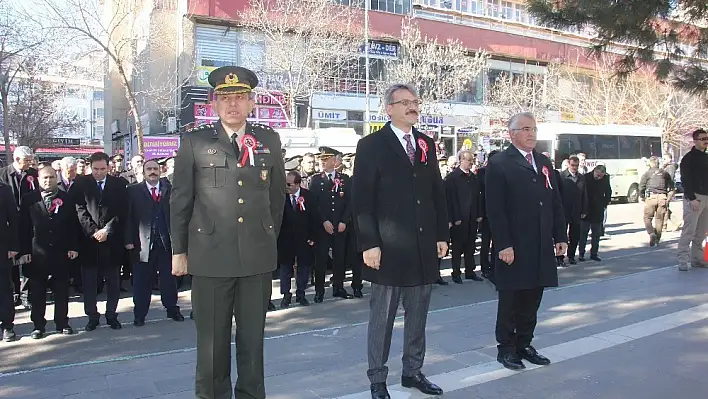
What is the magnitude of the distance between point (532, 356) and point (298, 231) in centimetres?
413

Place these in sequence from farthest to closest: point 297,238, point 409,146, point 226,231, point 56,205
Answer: point 297,238
point 56,205
point 409,146
point 226,231

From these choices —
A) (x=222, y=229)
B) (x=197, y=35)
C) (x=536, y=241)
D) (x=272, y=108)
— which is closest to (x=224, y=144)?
(x=222, y=229)

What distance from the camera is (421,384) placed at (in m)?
4.47

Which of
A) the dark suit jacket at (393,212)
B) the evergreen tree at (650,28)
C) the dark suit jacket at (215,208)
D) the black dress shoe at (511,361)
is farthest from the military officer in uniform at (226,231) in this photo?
the evergreen tree at (650,28)

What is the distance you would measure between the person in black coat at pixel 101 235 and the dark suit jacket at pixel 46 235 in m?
0.15

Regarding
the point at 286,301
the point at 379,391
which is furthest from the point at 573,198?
the point at 379,391

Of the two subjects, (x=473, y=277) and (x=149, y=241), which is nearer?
(x=149, y=241)

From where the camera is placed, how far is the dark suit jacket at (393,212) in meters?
4.29

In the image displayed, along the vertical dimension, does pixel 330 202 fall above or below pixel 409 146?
below

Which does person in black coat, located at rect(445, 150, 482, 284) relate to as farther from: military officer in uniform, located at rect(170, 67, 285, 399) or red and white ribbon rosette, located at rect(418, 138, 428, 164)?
military officer in uniform, located at rect(170, 67, 285, 399)

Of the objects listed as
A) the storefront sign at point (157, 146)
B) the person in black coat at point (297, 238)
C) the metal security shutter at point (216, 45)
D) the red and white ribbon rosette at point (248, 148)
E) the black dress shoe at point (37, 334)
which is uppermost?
the metal security shutter at point (216, 45)

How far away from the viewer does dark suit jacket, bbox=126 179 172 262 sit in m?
7.37

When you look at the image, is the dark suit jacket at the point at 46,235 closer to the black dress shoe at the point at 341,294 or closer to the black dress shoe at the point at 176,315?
the black dress shoe at the point at 176,315

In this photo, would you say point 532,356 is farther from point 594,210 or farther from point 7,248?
point 594,210
